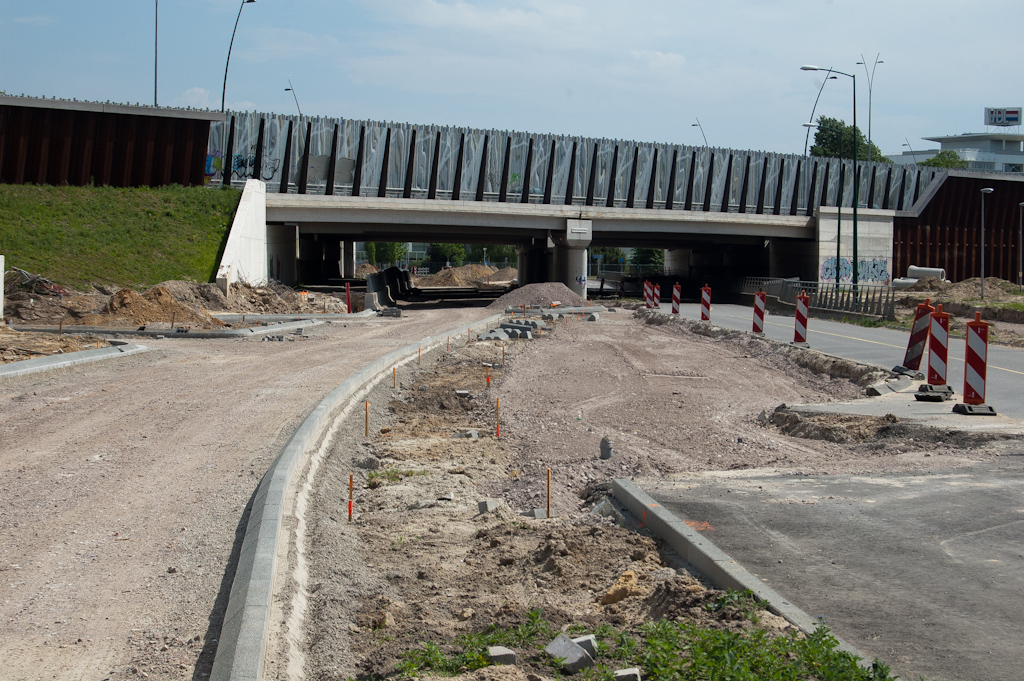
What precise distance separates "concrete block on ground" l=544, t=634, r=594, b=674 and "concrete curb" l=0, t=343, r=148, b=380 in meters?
12.6

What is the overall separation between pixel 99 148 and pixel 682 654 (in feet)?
149

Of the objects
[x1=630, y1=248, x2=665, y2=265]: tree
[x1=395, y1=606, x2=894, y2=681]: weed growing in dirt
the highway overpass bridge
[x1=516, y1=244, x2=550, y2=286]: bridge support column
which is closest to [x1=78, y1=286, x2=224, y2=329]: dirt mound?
the highway overpass bridge

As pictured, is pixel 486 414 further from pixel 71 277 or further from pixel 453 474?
pixel 71 277

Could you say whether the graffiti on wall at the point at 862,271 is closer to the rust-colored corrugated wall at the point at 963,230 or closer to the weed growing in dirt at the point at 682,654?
the rust-colored corrugated wall at the point at 963,230

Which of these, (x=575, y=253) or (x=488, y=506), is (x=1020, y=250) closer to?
(x=575, y=253)

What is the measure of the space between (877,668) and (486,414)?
9.44 metres

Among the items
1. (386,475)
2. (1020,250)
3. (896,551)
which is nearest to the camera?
(896,551)

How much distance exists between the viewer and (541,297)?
4191 centimetres

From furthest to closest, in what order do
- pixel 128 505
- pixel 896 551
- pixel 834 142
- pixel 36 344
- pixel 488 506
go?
pixel 834 142 < pixel 36 344 < pixel 488 506 < pixel 128 505 < pixel 896 551

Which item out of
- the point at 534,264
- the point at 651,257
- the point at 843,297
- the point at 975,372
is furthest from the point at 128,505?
the point at 651,257

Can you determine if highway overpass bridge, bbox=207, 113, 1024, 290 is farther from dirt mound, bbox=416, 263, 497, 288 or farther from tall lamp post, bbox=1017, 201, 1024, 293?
dirt mound, bbox=416, 263, 497, 288

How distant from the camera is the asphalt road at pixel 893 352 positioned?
13.3m

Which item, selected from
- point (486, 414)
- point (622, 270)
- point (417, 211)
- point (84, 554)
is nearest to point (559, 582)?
point (84, 554)

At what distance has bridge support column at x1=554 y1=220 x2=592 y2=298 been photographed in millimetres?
50875
